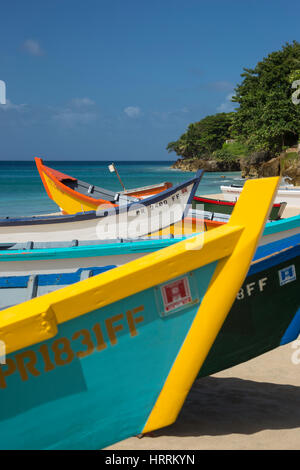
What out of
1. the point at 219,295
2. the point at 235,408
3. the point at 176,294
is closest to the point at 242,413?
the point at 235,408

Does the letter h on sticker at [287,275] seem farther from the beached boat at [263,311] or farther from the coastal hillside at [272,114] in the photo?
the coastal hillside at [272,114]

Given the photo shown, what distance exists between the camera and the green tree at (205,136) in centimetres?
8231

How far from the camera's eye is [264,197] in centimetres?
249

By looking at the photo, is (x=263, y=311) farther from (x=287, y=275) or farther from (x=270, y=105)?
(x=270, y=105)

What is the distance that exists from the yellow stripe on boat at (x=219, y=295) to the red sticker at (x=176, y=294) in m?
A: 0.12

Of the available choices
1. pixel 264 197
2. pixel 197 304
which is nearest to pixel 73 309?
pixel 197 304

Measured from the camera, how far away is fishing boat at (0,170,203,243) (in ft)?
27.3

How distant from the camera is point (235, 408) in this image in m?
3.57

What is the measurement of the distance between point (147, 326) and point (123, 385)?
391mm

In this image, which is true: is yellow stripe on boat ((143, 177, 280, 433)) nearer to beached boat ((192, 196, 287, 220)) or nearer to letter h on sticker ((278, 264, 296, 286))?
letter h on sticker ((278, 264, 296, 286))

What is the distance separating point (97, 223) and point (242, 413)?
18.0 feet

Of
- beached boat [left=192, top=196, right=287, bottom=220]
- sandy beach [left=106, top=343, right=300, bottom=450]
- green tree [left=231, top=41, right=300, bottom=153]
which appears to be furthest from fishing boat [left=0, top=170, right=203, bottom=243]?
green tree [left=231, top=41, right=300, bottom=153]

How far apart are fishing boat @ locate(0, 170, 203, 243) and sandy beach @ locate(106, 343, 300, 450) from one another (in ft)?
14.4
